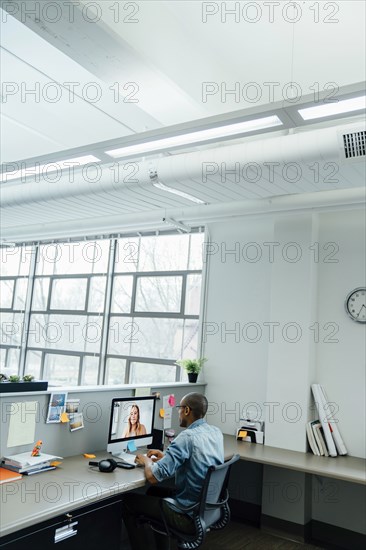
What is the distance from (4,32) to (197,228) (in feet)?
8.71

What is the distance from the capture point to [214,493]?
2.53 meters

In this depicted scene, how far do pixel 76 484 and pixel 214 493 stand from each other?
0.73 meters

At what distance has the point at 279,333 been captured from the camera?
3.89 metres

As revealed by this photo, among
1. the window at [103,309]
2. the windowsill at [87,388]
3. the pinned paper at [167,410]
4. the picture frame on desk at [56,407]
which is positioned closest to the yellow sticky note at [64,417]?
the picture frame on desk at [56,407]

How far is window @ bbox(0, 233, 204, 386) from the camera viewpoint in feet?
17.0

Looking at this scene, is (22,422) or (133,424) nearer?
(22,422)

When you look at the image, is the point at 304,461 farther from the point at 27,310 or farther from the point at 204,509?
the point at 27,310

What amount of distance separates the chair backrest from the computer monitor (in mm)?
690

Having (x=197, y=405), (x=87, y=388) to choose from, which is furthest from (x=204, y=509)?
(x=87, y=388)

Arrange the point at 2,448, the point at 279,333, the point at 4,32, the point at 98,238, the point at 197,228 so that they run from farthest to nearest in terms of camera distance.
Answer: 1. the point at 98,238
2. the point at 197,228
3. the point at 279,333
4. the point at 4,32
5. the point at 2,448

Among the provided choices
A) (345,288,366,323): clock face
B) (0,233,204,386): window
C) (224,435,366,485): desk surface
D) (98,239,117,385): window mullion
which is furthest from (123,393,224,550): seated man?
(98,239,117,385): window mullion

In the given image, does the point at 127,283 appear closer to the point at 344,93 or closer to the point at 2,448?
the point at 2,448

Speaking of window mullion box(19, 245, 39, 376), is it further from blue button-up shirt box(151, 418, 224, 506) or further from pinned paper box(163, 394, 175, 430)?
blue button-up shirt box(151, 418, 224, 506)

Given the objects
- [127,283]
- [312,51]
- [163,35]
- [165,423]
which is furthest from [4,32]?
[127,283]
